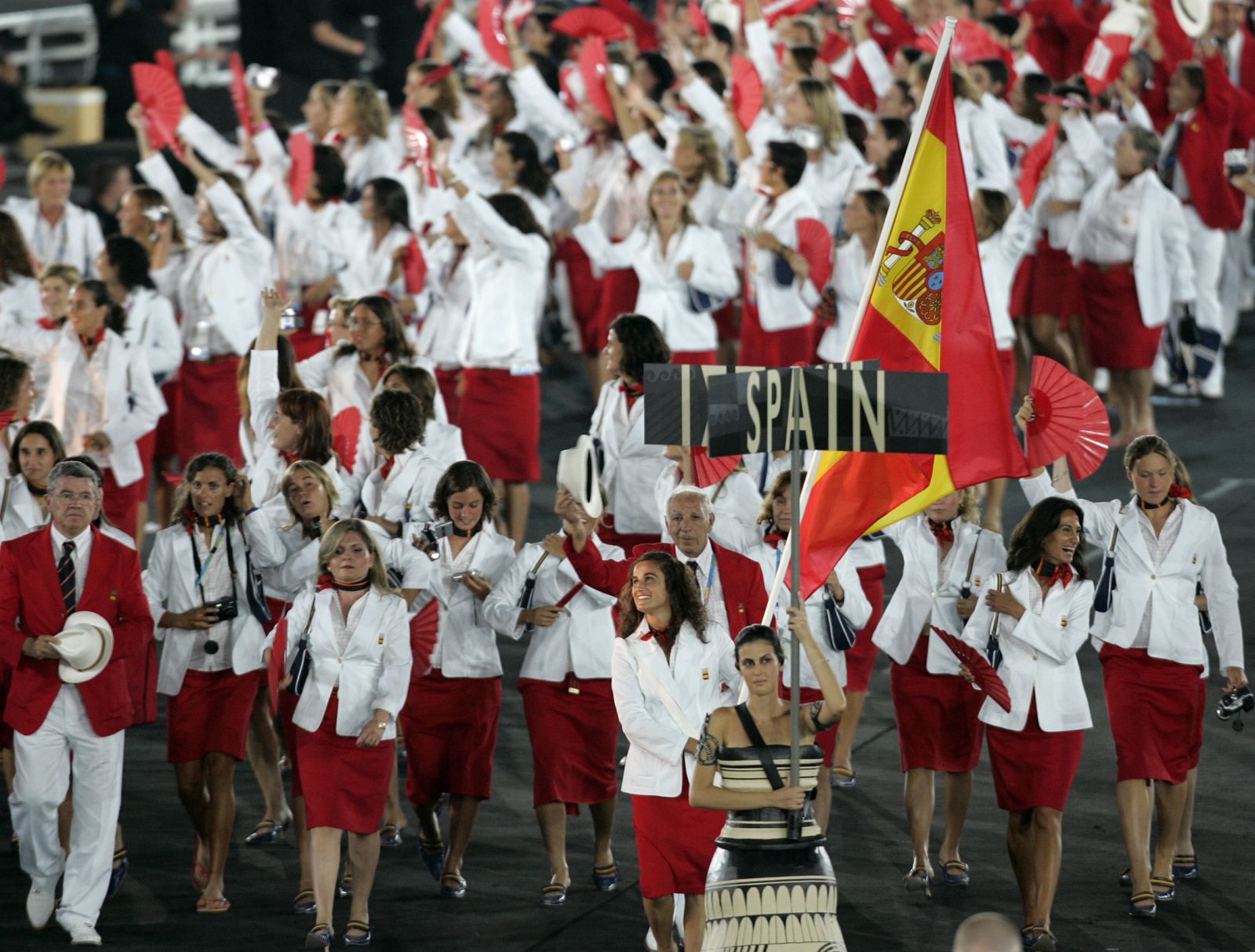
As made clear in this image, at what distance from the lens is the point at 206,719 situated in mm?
8078

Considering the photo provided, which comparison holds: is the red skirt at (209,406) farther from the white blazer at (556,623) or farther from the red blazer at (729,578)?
the red blazer at (729,578)

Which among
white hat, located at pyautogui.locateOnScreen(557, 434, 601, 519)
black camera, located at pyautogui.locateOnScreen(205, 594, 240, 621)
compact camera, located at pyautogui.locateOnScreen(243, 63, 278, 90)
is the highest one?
white hat, located at pyautogui.locateOnScreen(557, 434, 601, 519)

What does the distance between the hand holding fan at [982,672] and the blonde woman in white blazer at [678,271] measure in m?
4.96

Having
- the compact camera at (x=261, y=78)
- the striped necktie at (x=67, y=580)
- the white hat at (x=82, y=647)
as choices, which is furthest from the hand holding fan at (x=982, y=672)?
the compact camera at (x=261, y=78)

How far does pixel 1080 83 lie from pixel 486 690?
9.23 meters

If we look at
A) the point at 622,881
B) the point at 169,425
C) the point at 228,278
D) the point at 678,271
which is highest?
the point at 678,271

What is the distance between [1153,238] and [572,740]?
7720 millimetres

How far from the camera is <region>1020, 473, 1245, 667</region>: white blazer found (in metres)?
7.99

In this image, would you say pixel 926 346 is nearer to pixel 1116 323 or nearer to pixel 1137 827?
pixel 1137 827

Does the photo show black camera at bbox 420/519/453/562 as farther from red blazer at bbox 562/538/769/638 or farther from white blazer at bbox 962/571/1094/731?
white blazer at bbox 962/571/1094/731

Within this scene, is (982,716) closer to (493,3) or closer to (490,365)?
(490,365)

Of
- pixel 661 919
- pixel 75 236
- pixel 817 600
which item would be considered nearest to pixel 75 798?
pixel 661 919

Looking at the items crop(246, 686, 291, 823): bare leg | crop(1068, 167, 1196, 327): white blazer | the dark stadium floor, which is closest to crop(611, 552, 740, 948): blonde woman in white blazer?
the dark stadium floor

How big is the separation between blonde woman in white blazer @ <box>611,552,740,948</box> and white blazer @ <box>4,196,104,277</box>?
6.98 meters
